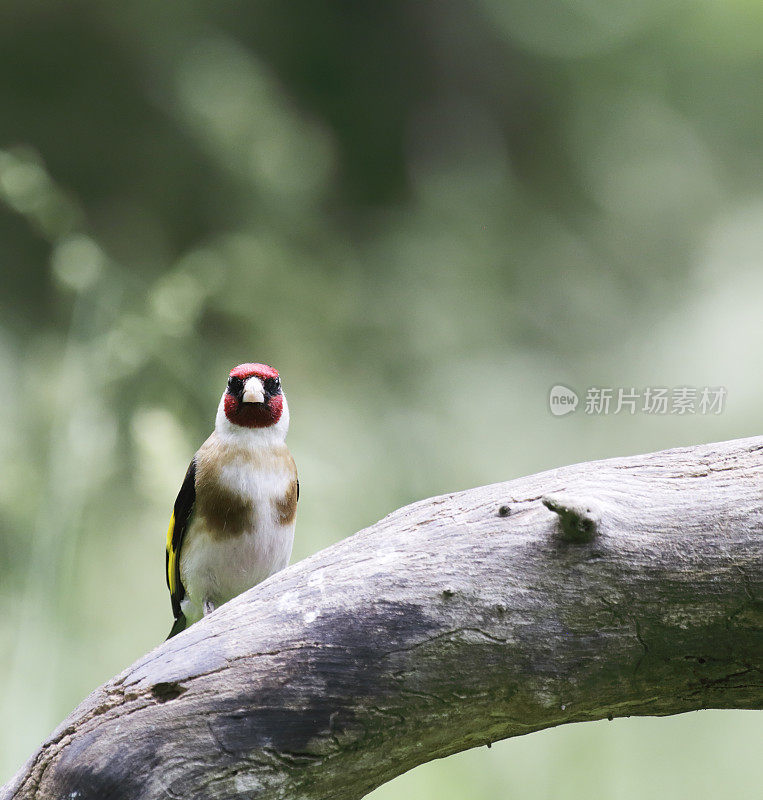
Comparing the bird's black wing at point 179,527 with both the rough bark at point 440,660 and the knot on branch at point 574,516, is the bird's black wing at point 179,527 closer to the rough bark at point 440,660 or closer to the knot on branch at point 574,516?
the rough bark at point 440,660

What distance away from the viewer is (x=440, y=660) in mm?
788

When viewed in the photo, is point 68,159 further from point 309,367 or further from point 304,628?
point 304,628

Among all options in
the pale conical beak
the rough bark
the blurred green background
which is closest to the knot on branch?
the rough bark

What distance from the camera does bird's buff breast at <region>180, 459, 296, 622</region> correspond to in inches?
47.9

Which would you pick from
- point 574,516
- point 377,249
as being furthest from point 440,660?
point 377,249

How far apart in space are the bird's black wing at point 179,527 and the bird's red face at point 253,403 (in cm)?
10

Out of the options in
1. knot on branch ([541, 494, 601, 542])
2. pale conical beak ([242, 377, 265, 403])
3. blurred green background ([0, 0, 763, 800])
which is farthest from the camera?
blurred green background ([0, 0, 763, 800])

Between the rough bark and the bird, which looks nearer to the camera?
the rough bark

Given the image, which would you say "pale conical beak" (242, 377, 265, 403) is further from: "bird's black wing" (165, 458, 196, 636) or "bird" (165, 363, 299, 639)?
"bird's black wing" (165, 458, 196, 636)

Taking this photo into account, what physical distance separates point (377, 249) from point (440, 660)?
1399 millimetres

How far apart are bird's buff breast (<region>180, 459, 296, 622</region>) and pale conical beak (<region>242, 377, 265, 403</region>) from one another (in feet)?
0.34

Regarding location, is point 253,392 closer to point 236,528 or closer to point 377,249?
point 236,528

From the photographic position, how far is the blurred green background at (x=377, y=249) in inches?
72.4

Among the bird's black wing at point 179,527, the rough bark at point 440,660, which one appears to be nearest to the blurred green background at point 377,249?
the bird's black wing at point 179,527
